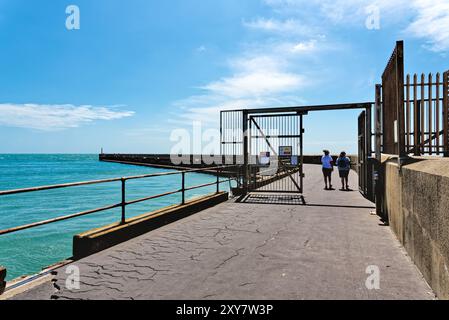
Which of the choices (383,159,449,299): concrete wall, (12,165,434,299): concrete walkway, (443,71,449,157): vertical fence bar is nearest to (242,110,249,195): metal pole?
(12,165,434,299): concrete walkway

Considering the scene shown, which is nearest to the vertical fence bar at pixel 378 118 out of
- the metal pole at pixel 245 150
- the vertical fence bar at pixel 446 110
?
the vertical fence bar at pixel 446 110

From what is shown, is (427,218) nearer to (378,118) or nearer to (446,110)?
(446,110)

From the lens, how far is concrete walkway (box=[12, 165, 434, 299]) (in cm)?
370

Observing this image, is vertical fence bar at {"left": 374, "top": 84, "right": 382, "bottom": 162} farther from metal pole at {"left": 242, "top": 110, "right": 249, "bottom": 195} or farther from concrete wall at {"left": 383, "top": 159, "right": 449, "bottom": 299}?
metal pole at {"left": 242, "top": 110, "right": 249, "bottom": 195}

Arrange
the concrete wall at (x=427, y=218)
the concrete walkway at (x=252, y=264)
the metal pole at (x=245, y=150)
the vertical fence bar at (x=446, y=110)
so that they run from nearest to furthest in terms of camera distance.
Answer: the concrete wall at (x=427, y=218) < the concrete walkway at (x=252, y=264) < the vertical fence bar at (x=446, y=110) < the metal pole at (x=245, y=150)

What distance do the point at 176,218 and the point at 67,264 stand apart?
345 centimetres

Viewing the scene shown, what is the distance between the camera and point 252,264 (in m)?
4.67

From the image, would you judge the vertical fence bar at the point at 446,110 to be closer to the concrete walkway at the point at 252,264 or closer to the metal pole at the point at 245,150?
the concrete walkway at the point at 252,264

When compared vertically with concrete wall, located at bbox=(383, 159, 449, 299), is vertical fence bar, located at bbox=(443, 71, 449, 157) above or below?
above

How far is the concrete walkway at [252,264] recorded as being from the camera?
3701mm

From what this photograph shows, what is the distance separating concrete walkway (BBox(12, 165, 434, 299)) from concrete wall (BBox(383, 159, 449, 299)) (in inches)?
9.8

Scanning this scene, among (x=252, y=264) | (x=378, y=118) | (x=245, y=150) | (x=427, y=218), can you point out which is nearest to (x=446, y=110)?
(x=378, y=118)

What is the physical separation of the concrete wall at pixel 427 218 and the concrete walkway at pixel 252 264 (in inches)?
9.8

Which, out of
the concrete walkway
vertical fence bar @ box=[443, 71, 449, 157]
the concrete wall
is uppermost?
vertical fence bar @ box=[443, 71, 449, 157]
